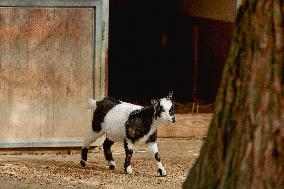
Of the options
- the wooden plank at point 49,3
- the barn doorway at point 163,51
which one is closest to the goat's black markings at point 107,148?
the wooden plank at point 49,3

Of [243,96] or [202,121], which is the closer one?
[243,96]

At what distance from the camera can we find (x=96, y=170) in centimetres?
914

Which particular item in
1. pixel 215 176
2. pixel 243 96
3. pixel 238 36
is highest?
pixel 238 36

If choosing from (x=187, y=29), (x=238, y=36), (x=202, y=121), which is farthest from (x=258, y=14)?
(x=187, y=29)

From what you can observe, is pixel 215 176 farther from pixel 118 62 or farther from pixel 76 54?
pixel 118 62

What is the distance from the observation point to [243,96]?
15.4 feet

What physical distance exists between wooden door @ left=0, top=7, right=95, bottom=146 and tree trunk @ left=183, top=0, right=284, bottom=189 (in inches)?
199

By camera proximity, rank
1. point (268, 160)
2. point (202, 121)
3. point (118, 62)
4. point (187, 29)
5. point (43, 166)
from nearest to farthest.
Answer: point (268, 160) < point (43, 166) < point (202, 121) < point (187, 29) < point (118, 62)

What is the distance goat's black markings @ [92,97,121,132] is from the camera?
898 centimetres

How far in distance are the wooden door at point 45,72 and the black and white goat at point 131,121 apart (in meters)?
0.81

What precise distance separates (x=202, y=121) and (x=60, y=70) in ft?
6.49

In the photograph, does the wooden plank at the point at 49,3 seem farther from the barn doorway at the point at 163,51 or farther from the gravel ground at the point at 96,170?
the barn doorway at the point at 163,51

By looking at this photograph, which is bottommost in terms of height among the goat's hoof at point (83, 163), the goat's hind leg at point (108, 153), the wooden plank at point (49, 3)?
the goat's hoof at point (83, 163)

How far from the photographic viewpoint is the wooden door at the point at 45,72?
9.62 m
